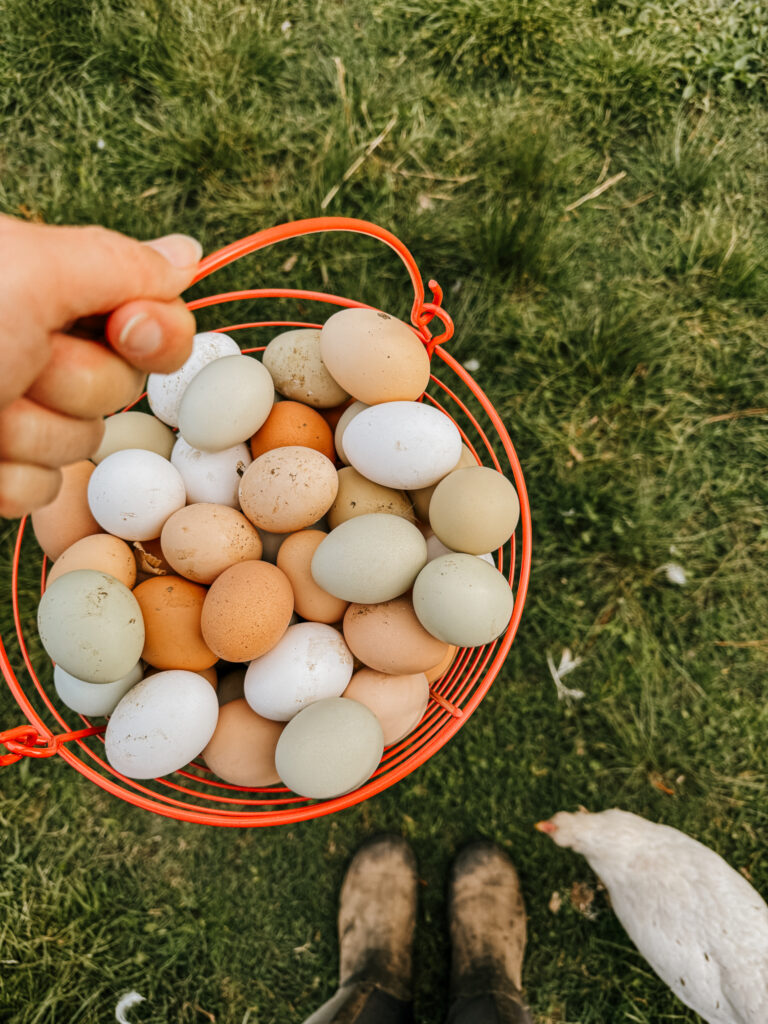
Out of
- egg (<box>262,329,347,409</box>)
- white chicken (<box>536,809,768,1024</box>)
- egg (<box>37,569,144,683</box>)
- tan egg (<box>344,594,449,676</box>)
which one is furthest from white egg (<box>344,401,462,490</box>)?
white chicken (<box>536,809,768,1024</box>)

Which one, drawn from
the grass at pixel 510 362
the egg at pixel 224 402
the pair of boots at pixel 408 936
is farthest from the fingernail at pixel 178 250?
the pair of boots at pixel 408 936

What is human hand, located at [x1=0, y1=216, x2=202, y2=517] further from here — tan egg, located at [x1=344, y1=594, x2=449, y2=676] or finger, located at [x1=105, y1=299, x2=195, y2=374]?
tan egg, located at [x1=344, y1=594, x2=449, y2=676]

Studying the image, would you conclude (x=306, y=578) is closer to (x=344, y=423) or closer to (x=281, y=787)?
(x=344, y=423)

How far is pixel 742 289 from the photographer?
1641 mm

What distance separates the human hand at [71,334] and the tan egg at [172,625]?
427 millimetres

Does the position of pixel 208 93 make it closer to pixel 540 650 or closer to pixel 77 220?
pixel 77 220

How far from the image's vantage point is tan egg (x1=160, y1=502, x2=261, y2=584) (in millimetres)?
→ 1101

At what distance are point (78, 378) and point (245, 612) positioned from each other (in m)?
0.49

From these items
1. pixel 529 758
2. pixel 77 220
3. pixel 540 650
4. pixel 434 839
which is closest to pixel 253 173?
pixel 77 220

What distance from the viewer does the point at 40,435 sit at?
664 mm

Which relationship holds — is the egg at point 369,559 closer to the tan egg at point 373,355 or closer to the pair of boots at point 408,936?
the tan egg at point 373,355

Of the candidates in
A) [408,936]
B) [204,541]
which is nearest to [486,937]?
[408,936]

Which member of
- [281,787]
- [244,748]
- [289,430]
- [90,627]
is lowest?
[281,787]

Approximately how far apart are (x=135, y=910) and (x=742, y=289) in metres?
2.06
